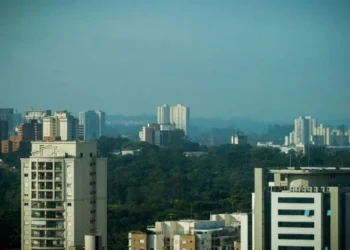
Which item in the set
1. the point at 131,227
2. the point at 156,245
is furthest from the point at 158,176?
the point at 156,245

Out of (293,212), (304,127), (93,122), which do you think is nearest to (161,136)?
(93,122)

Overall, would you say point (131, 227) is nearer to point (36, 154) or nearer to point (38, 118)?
point (36, 154)

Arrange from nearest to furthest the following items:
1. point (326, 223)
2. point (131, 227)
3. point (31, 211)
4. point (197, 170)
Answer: point (326, 223) < point (31, 211) < point (131, 227) < point (197, 170)

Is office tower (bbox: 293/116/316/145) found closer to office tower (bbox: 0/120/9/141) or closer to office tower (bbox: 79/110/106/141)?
office tower (bbox: 79/110/106/141)

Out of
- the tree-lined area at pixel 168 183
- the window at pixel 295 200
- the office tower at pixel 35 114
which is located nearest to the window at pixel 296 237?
the window at pixel 295 200

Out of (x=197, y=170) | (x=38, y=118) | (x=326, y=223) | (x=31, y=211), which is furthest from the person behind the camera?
(x=38, y=118)

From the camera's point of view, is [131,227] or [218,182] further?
[218,182]

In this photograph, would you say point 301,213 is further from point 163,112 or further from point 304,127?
point 163,112
